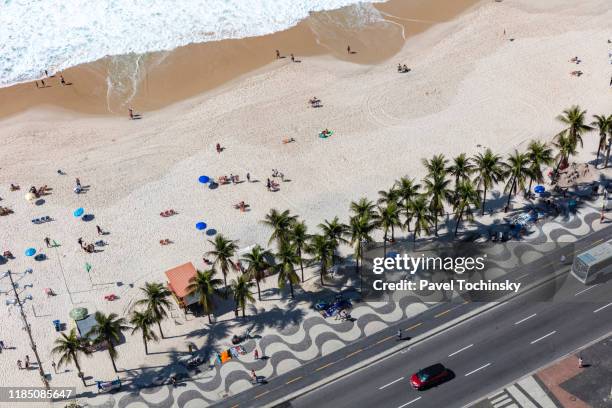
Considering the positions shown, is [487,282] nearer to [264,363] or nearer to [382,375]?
[382,375]

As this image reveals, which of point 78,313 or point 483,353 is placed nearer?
point 483,353

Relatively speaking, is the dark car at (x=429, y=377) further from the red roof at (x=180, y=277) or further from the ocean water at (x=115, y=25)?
the ocean water at (x=115, y=25)

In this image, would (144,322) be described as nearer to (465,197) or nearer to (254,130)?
(465,197)

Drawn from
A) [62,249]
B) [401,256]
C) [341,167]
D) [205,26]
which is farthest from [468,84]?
[62,249]

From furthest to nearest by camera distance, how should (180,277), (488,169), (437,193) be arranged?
(488,169) → (437,193) → (180,277)

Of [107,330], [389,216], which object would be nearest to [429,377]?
[389,216]

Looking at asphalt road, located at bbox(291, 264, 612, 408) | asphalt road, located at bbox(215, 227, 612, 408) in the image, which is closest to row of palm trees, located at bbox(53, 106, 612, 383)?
asphalt road, located at bbox(215, 227, 612, 408)

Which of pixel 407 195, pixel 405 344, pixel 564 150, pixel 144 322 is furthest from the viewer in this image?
pixel 564 150
